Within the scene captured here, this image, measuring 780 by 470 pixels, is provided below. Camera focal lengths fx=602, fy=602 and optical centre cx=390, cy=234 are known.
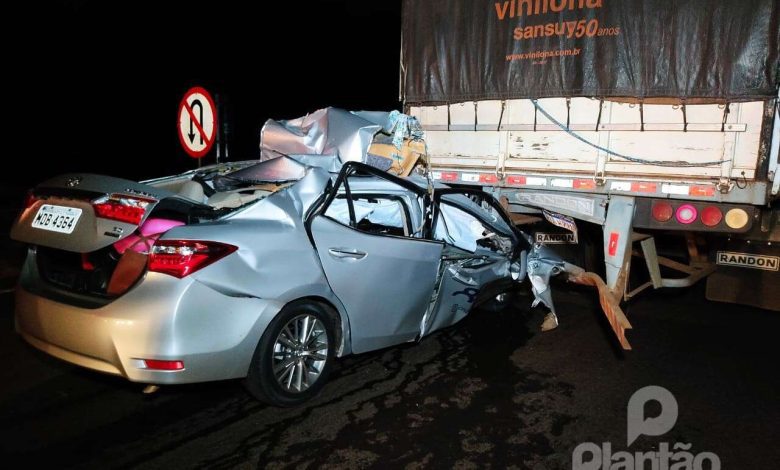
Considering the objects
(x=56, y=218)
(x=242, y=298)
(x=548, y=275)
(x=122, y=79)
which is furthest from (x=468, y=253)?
(x=122, y=79)

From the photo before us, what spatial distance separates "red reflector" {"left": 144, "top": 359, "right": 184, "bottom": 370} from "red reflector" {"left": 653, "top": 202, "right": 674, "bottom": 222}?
4245mm

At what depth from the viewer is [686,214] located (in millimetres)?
5285

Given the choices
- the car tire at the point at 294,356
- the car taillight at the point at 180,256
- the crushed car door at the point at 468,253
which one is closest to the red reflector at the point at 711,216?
the crushed car door at the point at 468,253

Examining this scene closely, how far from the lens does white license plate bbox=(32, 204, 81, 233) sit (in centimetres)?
351

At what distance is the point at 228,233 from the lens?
11.2ft

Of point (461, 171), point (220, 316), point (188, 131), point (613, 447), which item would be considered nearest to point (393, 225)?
point (461, 171)

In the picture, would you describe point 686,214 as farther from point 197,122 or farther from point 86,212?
point 197,122

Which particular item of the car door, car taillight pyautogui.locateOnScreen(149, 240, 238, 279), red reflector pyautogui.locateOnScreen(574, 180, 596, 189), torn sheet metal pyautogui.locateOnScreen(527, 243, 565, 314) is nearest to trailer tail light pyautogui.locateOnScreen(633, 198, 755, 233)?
red reflector pyautogui.locateOnScreen(574, 180, 596, 189)

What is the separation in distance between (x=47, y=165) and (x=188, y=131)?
16.2 metres

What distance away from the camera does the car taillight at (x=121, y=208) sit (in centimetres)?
335

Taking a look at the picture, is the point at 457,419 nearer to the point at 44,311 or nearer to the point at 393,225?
the point at 393,225

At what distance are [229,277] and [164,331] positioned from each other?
0.44 metres
